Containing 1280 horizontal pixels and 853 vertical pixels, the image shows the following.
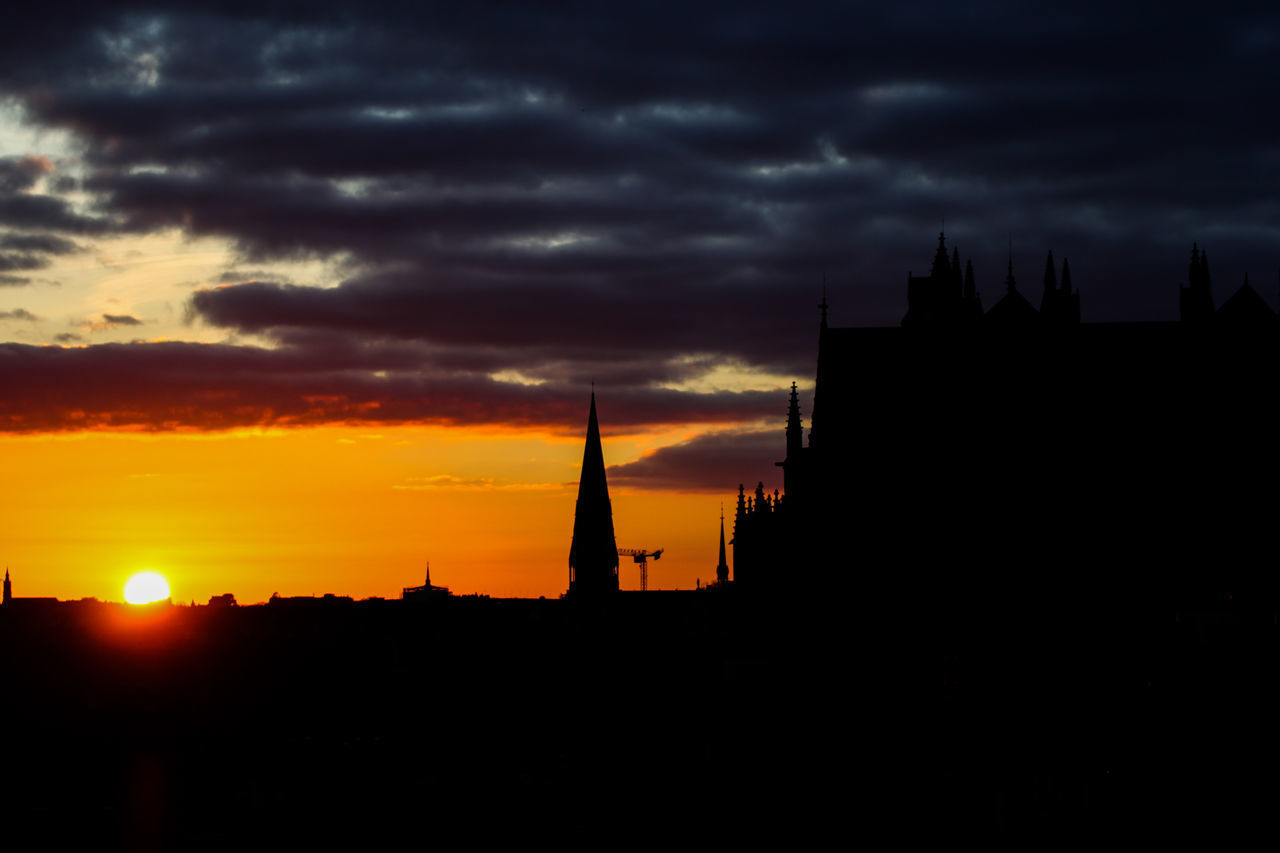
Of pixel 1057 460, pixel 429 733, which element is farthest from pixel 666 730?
pixel 1057 460

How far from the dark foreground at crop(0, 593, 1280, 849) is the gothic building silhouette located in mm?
2137

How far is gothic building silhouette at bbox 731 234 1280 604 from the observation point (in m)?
75.2

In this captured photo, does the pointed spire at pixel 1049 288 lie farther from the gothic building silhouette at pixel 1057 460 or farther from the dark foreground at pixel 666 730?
the dark foreground at pixel 666 730

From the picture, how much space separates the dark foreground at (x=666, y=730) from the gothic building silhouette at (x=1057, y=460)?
7.01ft

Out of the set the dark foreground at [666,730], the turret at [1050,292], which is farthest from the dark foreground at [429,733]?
the turret at [1050,292]

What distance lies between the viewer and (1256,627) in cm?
7088

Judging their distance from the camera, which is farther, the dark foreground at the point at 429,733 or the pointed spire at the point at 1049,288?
the dark foreground at the point at 429,733

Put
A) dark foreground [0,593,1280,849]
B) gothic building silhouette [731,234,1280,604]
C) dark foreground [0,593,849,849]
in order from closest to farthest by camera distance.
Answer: dark foreground [0,593,1280,849] → gothic building silhouette [731,234,1280,604] → dark foreground [0,593,849,849]

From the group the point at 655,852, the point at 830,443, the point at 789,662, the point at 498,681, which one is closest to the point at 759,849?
the point at 655,852

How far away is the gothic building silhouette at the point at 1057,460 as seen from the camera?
75.2 m

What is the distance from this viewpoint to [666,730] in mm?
142625

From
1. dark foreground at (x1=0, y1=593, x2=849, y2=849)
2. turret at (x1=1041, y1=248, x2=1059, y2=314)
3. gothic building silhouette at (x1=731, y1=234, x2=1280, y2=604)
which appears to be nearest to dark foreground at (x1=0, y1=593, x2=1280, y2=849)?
dark foreground at (x1=0, y1=593, x2=849, y2=849)

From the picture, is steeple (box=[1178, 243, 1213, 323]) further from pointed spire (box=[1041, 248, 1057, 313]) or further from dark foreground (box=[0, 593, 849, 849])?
dark foreground (box=[0, 593, 849, 849])

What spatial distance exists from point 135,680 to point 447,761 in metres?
61.2
